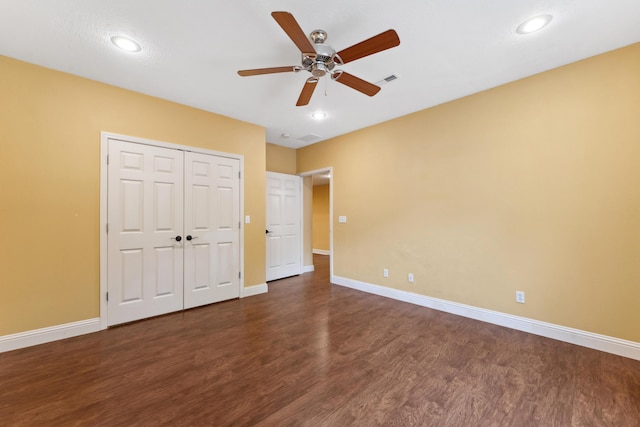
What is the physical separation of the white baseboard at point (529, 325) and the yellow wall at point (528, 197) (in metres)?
0.08

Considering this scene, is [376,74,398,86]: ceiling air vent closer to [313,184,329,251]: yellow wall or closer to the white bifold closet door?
the white bifold closet door

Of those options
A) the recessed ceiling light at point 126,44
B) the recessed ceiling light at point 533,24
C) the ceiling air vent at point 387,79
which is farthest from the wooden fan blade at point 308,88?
the recessed ceiling light at point 533,24

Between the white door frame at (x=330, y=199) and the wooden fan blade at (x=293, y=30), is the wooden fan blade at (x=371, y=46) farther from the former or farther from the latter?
the white door frame at (x=330, y=199)

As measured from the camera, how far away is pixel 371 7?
1919 mm

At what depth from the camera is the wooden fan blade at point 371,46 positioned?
1760 millimetres

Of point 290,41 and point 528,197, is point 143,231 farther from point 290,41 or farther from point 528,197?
point 528,197

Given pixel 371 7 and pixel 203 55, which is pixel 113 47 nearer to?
pixel 203 55

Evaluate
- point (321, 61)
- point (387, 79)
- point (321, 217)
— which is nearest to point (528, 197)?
point (387, 79)

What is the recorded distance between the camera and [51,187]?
272 centimetres

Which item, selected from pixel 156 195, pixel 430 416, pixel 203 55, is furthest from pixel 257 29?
pixel 430 416

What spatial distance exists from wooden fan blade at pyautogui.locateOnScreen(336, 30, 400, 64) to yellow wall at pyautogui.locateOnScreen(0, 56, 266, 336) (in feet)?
9.10

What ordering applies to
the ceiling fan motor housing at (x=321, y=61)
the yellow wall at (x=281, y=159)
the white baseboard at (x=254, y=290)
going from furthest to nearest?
the yellow wall at (x=281, y=159) < the white baseboard at (x=254, y=290) < the ceiling fan motor housing at (x=321, y=61)

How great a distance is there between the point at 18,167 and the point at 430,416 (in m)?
4.25

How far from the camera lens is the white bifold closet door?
3.11 m
